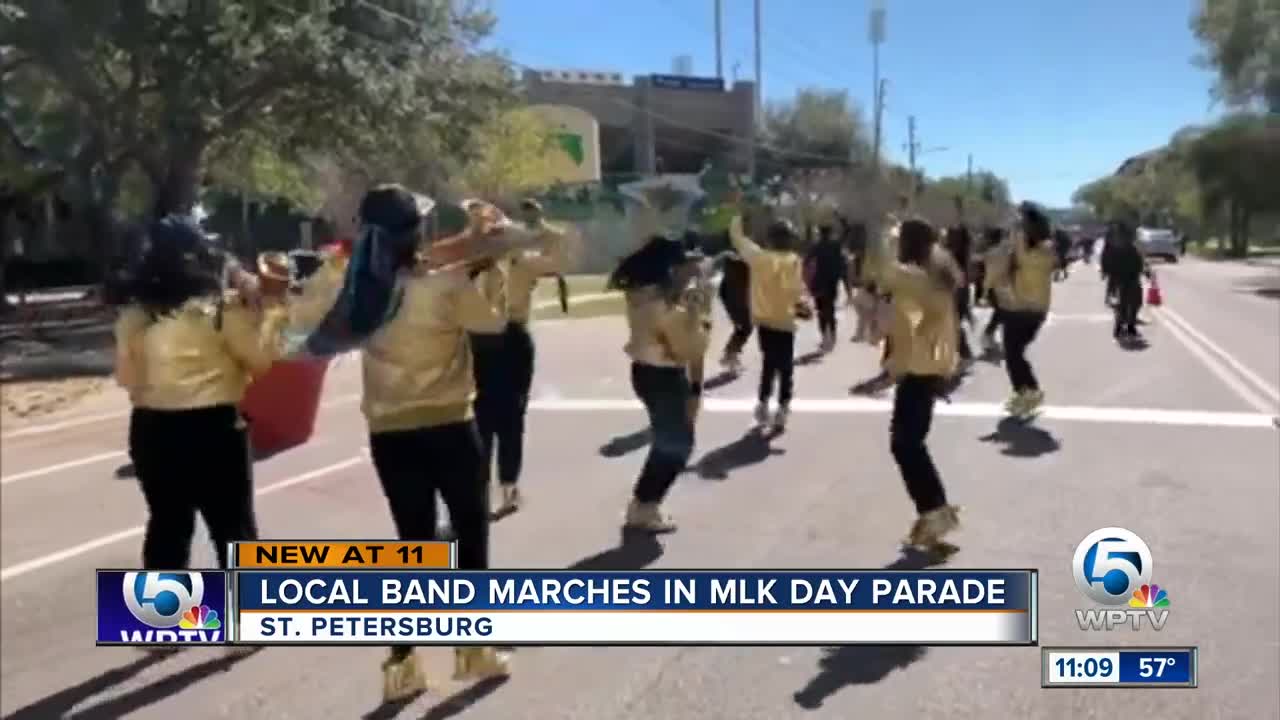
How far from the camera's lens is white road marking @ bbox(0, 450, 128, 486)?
385 inches

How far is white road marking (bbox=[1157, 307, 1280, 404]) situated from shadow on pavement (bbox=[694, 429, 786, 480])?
127 inches

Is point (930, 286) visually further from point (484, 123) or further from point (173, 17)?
point (484, 123)

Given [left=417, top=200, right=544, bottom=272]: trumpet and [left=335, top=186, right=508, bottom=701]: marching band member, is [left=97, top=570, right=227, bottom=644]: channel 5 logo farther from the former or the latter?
[left=417, top=200, right=544, bottom=272]: trumpet

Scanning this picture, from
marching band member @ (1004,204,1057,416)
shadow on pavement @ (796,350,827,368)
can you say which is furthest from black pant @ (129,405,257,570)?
shadow on pavement @ (796,350,827,368)

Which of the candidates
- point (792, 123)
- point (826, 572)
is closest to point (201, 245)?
point (826, 572)

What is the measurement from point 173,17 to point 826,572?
58.9 ft

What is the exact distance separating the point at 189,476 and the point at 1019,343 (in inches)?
280

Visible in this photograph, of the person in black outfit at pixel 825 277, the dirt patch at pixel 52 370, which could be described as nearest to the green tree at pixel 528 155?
the dirt patch at pixel 52 370

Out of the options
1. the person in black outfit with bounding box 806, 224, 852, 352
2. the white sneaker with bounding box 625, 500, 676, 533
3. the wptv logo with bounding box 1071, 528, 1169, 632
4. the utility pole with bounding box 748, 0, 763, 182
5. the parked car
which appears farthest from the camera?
the utility pole with bounding box 748, 0, 763, 182

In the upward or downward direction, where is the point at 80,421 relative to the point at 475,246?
downward

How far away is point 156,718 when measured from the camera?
4.59 m

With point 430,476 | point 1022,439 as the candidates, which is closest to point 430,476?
point 430,476

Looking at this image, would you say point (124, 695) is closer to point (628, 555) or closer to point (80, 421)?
point (628, 555)

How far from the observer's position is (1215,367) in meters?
11.5
